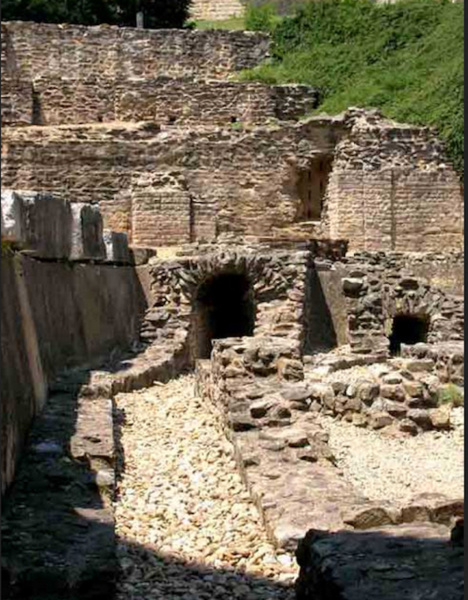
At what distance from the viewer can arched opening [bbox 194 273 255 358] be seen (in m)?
A: 18.0

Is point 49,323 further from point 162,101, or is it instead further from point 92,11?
point 92,11

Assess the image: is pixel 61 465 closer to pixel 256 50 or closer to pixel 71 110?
pixel 71 110

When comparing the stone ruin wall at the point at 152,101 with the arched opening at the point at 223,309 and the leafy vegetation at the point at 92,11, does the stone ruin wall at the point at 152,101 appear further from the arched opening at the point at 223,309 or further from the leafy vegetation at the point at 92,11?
the arched opening at the point at 223,309

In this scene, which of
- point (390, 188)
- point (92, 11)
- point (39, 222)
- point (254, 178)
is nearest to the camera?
point (39, 222)

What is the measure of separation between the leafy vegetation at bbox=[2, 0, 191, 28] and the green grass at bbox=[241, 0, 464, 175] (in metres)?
4.71

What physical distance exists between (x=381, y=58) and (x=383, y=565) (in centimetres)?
2584

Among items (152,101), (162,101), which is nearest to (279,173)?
(162,101)

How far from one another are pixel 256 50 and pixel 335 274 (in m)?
15.4

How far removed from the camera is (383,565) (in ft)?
15.5

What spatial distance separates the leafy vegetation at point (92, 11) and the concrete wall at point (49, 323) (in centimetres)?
2063

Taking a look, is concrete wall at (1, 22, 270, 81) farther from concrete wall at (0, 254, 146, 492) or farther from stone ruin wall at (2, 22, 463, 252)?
concrete wall at (0, 254, 146, 492)

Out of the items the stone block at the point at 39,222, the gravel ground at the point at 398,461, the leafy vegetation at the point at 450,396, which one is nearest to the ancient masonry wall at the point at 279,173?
the leafy vegetation at the point at 450,396

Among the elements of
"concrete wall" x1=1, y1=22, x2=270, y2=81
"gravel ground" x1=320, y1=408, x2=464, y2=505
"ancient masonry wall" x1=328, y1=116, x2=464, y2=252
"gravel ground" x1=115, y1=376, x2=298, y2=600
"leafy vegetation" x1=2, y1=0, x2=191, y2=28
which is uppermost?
"leafy vegetation" x1=2, y1=0, x2=191, y2=28

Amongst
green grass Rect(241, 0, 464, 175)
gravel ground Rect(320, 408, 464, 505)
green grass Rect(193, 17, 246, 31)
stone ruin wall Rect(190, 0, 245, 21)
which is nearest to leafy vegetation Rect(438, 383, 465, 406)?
gravel ground Rect(320, 408, 464, 505)
